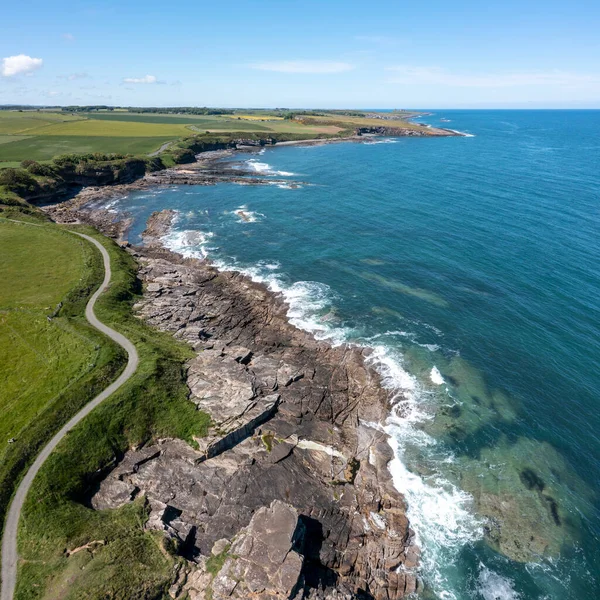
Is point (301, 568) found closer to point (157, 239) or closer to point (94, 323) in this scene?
point (94, 323)

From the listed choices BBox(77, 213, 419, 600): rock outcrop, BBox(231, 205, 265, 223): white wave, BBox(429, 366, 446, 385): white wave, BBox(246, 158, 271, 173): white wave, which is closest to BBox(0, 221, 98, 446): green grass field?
BBox(77, 213, 419, 600): rock outcrop

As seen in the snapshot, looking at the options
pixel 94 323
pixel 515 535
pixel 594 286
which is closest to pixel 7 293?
pixel 94 323

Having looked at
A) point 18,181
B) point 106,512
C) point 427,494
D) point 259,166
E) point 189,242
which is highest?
point 18,181

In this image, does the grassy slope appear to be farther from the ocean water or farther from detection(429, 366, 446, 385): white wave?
detection(429, 366, 446, 385): white wave

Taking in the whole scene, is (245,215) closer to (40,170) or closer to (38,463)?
(40,170)

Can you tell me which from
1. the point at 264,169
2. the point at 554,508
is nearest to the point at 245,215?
the point at 264,169

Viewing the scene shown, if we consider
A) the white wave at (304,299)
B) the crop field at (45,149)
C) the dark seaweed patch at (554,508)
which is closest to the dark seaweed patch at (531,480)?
the dark seaweed patch at (554,508)
